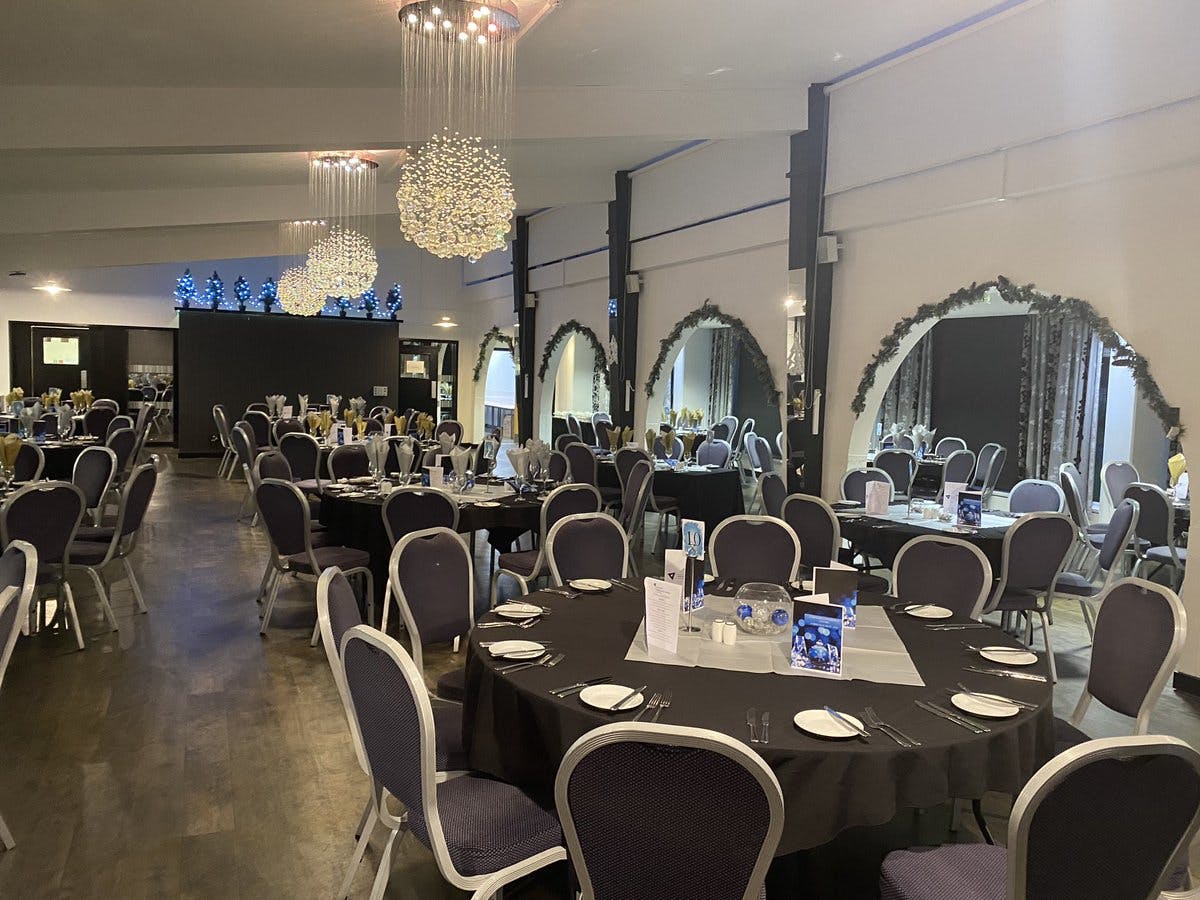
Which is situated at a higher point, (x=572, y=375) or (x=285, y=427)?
(x=572, y=375)

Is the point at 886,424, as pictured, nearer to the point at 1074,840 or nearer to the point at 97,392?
the point at 1074,840

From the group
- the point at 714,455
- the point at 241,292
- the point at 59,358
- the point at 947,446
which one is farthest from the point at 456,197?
the point at 59,358

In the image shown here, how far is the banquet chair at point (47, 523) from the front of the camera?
15.9 ft

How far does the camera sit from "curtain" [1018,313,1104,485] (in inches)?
395

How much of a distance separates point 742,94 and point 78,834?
6.66 m

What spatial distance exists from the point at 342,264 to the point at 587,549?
274 inches

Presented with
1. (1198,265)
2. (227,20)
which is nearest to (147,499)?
(227,20)

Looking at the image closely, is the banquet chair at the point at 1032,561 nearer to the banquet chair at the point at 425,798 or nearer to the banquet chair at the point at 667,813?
the banquet chair at the point at 425,798

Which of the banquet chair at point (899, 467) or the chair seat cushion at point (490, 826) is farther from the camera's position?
the banquet chair at point (899, 467)

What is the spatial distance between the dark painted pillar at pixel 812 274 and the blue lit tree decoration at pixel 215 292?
40.2ft

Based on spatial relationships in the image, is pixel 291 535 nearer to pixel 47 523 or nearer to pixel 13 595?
pixel 47 523

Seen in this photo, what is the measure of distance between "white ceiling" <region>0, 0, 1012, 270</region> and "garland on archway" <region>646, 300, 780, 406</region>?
217 cm

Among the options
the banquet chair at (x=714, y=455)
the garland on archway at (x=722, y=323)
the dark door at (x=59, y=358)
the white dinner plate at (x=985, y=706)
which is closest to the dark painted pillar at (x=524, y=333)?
the garland on archway at (x=722, y=323)

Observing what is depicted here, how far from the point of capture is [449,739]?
2805 mm
